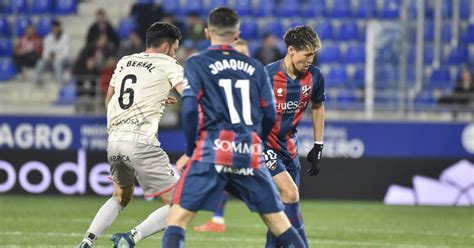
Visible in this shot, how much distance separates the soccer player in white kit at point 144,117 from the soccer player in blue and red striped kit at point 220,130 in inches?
71.1

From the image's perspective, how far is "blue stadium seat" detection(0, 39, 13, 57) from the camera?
22219 mm

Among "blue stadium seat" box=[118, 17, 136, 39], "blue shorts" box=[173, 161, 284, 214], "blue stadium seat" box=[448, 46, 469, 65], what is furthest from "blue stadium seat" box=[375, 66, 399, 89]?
"blue shorts" box=[173, 161, 284, 214]

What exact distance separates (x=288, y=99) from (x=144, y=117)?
1244mm

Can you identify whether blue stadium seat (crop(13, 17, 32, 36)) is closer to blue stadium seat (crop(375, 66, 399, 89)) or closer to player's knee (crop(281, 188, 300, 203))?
blue stadium seat (crop(375, 66, 399, 89))

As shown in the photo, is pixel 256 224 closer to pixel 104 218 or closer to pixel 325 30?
pixel 104 218

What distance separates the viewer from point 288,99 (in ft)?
29.7

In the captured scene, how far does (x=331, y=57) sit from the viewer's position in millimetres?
22172

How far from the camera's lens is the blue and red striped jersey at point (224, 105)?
23.6 feet

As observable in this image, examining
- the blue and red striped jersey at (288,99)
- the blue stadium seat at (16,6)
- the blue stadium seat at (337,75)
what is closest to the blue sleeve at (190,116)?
the blue and red striped jersey at (288,99)

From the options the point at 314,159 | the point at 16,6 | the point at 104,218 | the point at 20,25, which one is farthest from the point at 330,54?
the point at 104,218

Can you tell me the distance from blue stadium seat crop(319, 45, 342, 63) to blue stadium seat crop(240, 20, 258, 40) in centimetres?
152

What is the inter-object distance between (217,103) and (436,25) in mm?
15251

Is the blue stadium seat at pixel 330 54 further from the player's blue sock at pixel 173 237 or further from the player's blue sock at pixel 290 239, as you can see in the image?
the player's blue sock at pixel 173 237

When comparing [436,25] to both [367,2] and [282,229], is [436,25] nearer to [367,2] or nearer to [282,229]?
[367,2]
